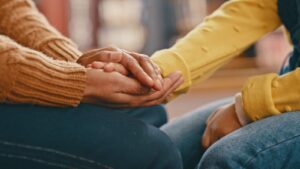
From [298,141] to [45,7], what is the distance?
215 centimetres

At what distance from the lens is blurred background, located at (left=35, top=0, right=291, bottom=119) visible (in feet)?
9.93

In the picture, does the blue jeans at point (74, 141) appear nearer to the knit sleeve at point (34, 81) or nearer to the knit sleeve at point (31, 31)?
the knit sleeve at point (34, 81)

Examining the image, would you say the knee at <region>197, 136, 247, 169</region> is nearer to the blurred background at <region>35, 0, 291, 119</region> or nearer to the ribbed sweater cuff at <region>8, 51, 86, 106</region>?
the ribbed sweater cuff at <region>8, 51, 86, 106</region>

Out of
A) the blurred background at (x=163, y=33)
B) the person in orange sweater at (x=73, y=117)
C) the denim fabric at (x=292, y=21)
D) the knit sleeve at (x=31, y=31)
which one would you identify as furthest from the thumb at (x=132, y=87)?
the blurred background at (x=163, y=33)

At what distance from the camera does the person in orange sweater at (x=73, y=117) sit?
824mm

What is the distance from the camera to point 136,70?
3.18ft

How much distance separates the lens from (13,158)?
820mm

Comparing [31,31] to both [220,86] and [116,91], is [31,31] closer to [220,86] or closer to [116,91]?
[116,91]

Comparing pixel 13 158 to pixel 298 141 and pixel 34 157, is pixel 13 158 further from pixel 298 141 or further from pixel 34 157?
pixel 298 141

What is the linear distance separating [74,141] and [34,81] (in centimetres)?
12

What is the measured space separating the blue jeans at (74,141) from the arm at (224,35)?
0.29 m

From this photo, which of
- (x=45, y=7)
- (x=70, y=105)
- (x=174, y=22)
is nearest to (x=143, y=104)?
(x=70, y=105)

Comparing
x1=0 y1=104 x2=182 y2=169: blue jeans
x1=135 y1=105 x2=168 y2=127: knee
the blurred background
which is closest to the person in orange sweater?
x1=0 y1=104 x2=182 y2=169: blue jeans

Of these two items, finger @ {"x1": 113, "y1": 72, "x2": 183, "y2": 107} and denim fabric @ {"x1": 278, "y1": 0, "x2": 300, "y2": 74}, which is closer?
finger @ {"x1": 113, "y1": 72, "x2": 183, "y2": 107}
